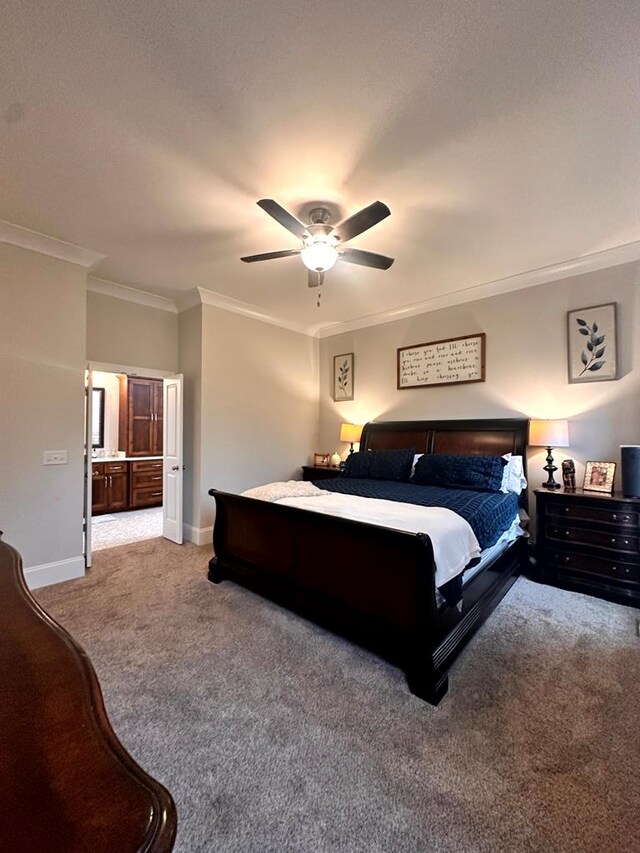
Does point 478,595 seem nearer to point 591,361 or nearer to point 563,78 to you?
point 591,361

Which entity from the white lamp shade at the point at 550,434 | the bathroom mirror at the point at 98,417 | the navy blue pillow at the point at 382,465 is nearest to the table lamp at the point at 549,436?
the white lamp shade at the point at 550,434

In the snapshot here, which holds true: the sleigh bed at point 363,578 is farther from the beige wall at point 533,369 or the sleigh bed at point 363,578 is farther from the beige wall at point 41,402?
the beige wall at point 41,402

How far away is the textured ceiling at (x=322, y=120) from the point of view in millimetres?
1468

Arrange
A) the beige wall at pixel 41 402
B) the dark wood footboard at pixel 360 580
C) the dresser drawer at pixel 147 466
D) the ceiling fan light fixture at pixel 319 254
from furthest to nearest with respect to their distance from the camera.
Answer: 1. the dresser drawer at pixel 147 466
2. the beige wall at pixel 41 402
3. the ceiling fan light fixture at pixel 319 254
4. the dark wood footboard at pixel 360 580

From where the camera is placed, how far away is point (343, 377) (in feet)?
→ 17.6

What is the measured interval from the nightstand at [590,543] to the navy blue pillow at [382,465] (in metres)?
1.25

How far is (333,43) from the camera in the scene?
5.04 feet

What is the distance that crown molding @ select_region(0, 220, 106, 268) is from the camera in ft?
9.50

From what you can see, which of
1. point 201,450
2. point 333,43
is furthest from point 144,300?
point 333,43

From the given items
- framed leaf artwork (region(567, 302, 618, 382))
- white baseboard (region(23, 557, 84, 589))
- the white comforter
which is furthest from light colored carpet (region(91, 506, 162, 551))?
framed leaf artwork (region(567, 302, 618, 382))

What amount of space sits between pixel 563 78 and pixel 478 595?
9.36 feet

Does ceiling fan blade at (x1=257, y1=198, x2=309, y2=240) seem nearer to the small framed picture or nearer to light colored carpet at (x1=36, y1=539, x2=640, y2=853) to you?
light colored carpet at (x1=36, y1=539, x2=640, y2=853)

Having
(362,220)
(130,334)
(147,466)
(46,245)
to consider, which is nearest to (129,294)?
(130,334)

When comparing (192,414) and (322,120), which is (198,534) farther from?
(322,120)
